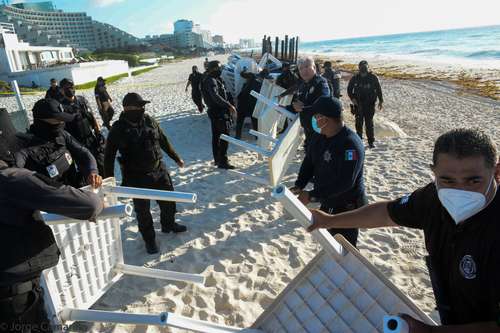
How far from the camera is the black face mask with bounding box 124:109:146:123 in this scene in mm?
3701

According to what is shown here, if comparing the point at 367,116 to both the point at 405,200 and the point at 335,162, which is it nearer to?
the point at 335,162

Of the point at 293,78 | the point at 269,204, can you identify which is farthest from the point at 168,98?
the point at 269,204

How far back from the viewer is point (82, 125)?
524 centimetres

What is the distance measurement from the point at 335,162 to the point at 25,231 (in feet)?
7.24

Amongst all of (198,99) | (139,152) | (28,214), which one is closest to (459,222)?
(28,214)

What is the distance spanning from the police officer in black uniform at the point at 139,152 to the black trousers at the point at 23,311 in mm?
1943

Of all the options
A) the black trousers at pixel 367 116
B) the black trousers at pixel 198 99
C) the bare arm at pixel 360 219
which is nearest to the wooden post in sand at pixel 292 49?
the black trousers at pixel 198 99

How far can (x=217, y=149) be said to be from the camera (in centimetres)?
688

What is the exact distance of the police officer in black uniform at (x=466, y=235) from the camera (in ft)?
4.04

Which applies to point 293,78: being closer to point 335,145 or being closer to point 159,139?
point 159,139

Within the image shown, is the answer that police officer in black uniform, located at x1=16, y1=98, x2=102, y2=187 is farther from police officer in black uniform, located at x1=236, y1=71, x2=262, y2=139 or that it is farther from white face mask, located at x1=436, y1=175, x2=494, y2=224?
police officer in black uniform, located at x1=236, y1=71, x2=262, y2=139

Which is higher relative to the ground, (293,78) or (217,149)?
(293,78)

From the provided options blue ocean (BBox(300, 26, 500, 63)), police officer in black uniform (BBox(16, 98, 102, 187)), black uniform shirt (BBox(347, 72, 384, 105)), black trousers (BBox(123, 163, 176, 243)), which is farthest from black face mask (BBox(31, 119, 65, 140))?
blue ocean (BBox(300, 26, 500, 63))

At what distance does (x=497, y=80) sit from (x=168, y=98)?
65.3ft
